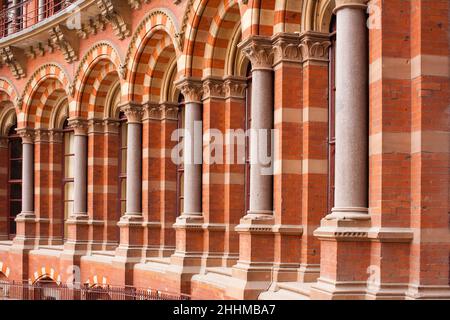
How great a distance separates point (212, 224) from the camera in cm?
1648

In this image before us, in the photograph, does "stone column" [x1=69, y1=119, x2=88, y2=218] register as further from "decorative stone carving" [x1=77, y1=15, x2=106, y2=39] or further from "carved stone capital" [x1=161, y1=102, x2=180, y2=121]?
"carved stone capital" [x1=161, y1=102, x2=180, y2=121]

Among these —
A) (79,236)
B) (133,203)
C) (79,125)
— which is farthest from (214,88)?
(79,236)

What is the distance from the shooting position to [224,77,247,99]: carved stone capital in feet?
53.4

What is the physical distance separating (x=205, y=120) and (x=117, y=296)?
14.5ft

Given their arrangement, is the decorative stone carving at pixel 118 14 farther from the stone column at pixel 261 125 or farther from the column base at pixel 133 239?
the stone column at pixel 261 125

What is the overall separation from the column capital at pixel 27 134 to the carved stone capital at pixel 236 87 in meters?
11.4

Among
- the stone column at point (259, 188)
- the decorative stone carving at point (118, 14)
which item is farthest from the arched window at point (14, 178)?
the stone column at point (259, 188)

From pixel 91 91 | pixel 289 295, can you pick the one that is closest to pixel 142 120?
pixel 91 91

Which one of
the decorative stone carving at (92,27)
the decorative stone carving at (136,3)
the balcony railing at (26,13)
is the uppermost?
the balcony railing at (26,13)

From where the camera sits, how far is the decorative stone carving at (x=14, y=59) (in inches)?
991

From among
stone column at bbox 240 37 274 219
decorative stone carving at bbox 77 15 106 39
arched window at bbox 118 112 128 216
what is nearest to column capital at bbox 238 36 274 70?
stone column at bbox 240 37 274 219

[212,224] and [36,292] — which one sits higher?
[212,224]

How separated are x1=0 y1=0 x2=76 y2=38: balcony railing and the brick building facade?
0.14m

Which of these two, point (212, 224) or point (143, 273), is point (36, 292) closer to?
point (143, 273)
